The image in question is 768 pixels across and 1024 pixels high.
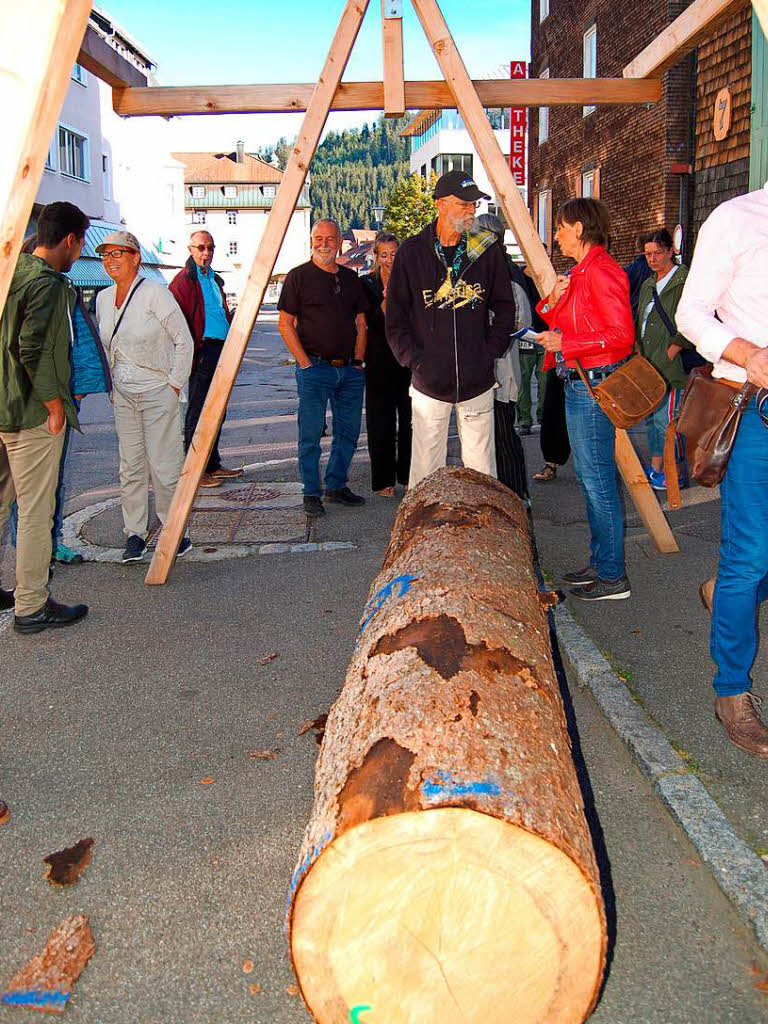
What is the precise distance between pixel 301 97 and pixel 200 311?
3.11m

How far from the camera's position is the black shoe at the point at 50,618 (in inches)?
199

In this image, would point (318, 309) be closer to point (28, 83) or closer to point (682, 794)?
point (682, 794)

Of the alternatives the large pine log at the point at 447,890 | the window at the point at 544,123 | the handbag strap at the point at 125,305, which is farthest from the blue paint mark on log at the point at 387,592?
the window at the point at 544,123

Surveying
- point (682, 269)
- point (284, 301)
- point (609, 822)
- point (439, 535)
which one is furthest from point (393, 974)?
point (682, 269)

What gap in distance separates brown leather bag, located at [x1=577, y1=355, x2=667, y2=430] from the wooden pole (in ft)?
1.71

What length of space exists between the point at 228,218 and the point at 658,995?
350 feet

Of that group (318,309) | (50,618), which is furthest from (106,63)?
(50,618)

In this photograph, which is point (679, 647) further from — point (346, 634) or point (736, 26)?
point (736, 26)

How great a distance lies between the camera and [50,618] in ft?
16.8

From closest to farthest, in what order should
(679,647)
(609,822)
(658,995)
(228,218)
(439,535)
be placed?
(658,995) < (609,822) < (439,535) < (679,647) < (228,218)

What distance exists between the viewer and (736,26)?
11.6m

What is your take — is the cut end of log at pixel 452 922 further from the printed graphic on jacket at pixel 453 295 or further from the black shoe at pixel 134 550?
the black shoe at pixel 134 550

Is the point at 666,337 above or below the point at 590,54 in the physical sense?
below

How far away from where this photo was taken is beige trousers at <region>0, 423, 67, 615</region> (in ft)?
16.0
